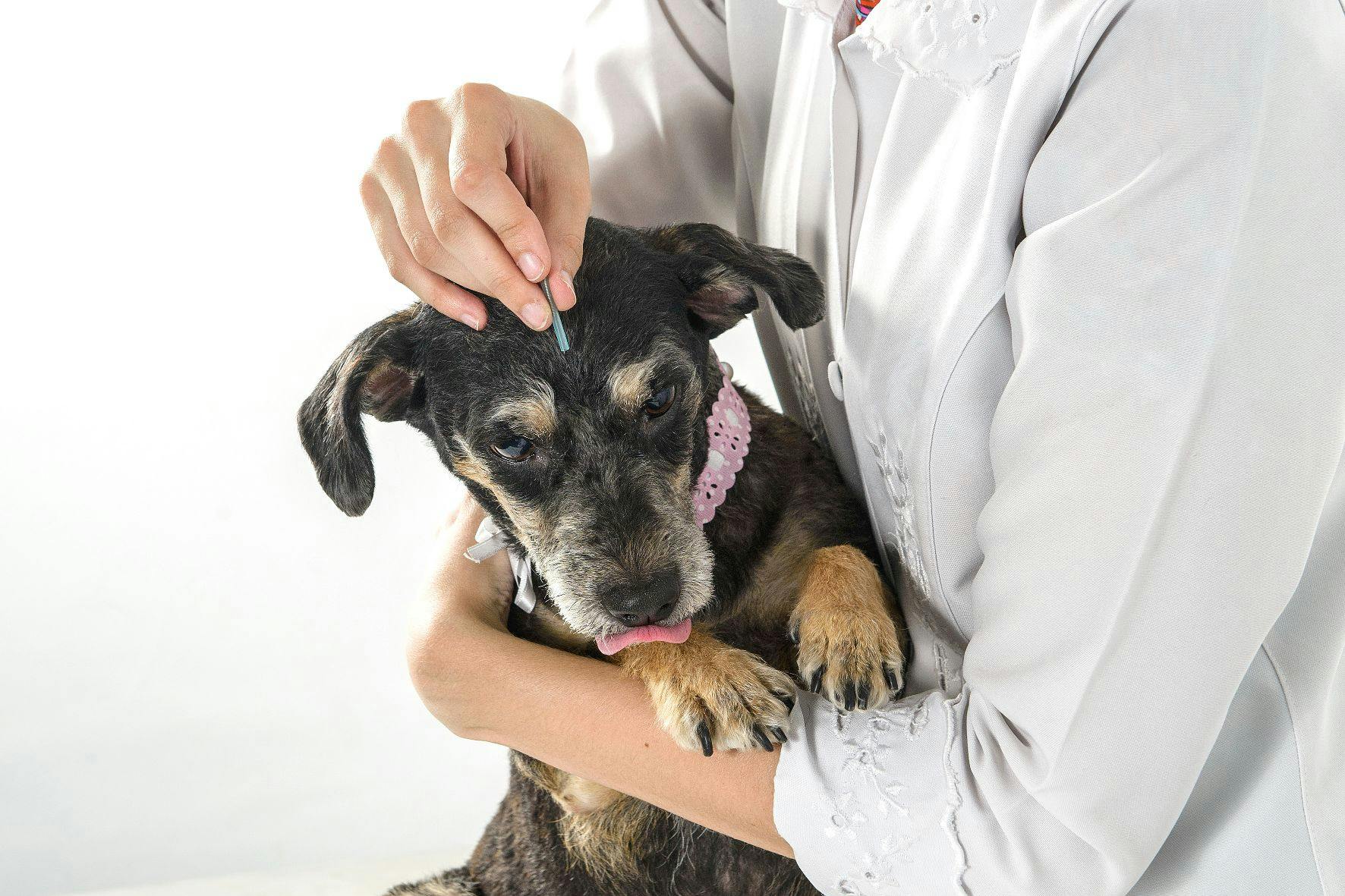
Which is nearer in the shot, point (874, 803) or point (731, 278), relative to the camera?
point (874, 803)

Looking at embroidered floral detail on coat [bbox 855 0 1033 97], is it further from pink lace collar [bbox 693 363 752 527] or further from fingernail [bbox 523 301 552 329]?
pink lace collar [bbox 693 363 752 527]

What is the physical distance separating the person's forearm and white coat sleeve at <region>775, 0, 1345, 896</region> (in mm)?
338

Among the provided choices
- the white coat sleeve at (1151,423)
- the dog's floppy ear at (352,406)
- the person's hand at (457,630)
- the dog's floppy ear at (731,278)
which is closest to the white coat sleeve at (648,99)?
the dog's floppy ear at (731,278)

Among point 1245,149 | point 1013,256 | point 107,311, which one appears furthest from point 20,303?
point 1245,149

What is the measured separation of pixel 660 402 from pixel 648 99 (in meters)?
0.71

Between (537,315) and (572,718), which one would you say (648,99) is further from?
(572,718)

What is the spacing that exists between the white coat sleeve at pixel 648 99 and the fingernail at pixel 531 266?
0.83 meters

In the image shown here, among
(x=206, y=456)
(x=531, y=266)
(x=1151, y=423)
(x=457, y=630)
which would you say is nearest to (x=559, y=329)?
(x=531, y=266)

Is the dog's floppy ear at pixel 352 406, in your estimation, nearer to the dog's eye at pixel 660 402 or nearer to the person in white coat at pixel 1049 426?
the person in white coat at pixel 1049 426

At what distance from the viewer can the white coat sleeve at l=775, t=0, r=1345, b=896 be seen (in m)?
1.08

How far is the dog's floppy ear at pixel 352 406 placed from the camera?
1.88 m

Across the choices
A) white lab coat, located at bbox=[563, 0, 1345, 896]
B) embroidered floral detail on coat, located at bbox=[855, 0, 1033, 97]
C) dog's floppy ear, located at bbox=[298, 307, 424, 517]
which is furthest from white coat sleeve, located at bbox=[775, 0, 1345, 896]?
dog's floppy ear, located at bbox=[298, 307, 424, 517]

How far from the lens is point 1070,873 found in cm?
136

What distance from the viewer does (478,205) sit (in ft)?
4.64
